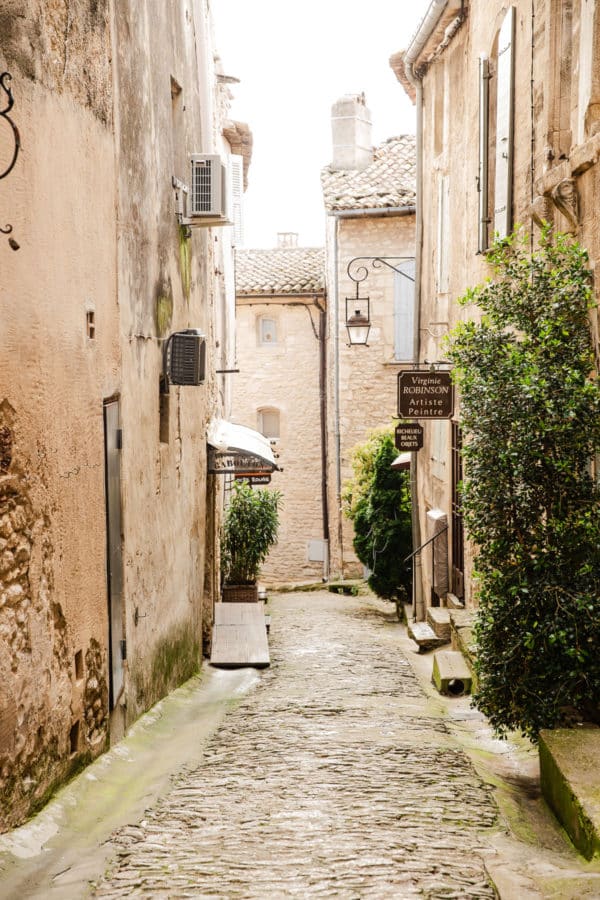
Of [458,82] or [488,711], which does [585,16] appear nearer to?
[488,711]

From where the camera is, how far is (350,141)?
79.8 ft

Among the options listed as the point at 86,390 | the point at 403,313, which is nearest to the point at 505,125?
the point at 86,390

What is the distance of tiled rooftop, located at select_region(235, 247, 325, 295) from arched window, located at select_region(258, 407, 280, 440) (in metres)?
3.02

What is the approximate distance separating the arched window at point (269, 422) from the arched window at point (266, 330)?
5.67 feet

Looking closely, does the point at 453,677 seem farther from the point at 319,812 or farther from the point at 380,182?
the point at 380,182

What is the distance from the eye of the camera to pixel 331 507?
81.5ft

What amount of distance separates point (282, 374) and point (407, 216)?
5284mm

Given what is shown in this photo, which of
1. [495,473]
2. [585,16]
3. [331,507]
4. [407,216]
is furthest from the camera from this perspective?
[331,507]

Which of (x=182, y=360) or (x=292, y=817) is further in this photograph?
(x=182, y=360)

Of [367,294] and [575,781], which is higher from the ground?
[367,294]

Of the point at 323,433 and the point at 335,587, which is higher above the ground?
the point at 323,433

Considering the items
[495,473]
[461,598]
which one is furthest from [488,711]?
[461,598]

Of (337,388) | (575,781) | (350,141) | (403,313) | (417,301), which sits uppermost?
(350,141)

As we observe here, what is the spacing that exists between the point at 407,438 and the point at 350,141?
12453 mm
